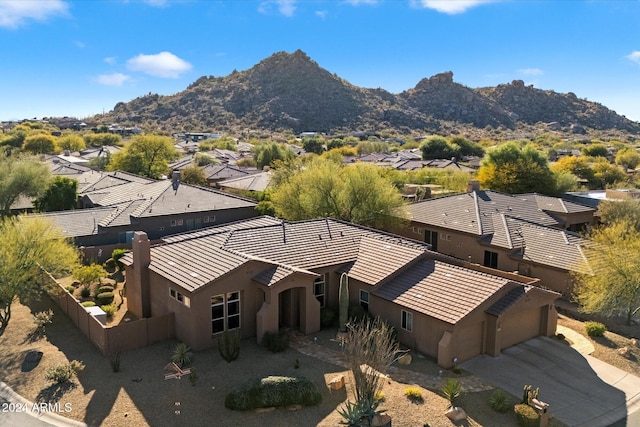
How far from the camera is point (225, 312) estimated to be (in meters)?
22.2

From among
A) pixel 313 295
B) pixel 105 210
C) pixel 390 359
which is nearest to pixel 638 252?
pixel 390 359

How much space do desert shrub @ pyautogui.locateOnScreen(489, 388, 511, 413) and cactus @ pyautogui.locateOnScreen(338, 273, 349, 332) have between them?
7580 millimetres

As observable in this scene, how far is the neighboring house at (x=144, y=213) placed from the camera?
37.2 meters

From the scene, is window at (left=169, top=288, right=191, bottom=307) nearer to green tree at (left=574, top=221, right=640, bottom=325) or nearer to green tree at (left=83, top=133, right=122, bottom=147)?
green tree at (left=574, top=221, right=640, bottom=325)

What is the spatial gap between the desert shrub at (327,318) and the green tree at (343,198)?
14.6m

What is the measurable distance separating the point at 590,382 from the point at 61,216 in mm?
36379

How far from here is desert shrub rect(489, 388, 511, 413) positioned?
57.6 ft

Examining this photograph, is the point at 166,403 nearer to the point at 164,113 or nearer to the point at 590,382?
the point at 590,382

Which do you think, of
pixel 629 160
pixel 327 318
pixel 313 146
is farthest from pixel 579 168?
pixel 313 146

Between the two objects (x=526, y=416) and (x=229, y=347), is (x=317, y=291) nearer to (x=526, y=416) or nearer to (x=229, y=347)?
(x=229, y=347)

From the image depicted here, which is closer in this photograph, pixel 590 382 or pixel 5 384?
pixel 5 384

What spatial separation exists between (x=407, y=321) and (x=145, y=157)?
182 ft

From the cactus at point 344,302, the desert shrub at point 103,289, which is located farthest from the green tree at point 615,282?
the desert shrub at point 103,289

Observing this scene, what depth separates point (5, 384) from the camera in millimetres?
18984
